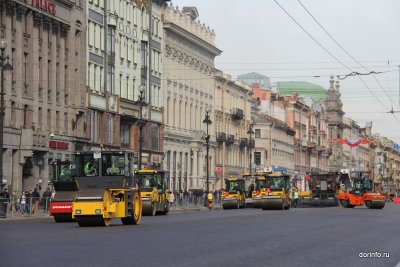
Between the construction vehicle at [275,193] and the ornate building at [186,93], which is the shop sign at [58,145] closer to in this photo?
the construction vehicle at [275,193]

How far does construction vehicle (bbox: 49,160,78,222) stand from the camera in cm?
4094

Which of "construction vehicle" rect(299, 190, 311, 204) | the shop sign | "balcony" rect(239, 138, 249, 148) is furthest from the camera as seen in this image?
"balcony" rect(239, 138, 249, 148)

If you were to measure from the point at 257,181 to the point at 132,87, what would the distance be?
15.1m

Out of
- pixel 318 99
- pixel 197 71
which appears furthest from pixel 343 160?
pixel 197 71

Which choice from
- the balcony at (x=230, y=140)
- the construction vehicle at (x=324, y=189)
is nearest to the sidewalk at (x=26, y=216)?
the construction vehicle at (x=324, y=189)

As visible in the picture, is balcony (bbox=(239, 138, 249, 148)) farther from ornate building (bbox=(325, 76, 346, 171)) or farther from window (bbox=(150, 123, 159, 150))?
ornate building (bbox=(325, 76, 346, 171))

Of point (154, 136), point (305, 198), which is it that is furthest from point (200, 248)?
point (305, 198)

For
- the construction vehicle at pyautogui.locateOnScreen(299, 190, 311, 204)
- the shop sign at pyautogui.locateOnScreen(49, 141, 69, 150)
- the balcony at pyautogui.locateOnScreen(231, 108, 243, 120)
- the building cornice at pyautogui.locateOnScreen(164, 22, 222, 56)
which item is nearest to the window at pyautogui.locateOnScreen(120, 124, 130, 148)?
the building cornice at pyautogui.locateOnScreen(164, 22, 222, 56)

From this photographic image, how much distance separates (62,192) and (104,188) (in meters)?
7.25

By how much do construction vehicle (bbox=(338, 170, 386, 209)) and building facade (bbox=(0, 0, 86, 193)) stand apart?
72.1 feet

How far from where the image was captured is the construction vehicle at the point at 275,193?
217 ft

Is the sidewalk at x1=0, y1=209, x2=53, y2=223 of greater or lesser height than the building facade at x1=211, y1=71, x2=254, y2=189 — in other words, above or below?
below

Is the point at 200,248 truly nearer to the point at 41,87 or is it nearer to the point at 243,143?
the point at 41,87

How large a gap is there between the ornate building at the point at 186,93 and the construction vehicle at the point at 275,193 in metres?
21.5
